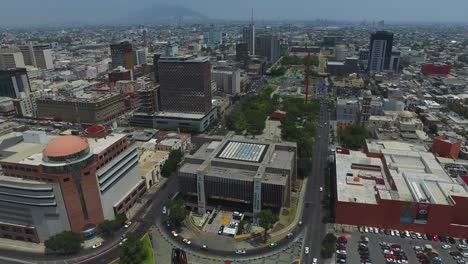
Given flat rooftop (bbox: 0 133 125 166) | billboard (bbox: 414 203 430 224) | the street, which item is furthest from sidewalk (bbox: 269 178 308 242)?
flat rooftop (bbox: 0 133 125 166)

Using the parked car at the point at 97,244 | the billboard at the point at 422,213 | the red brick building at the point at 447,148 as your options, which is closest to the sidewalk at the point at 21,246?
the parked car at the point at 97,244

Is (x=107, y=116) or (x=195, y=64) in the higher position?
(x=195, y=64)

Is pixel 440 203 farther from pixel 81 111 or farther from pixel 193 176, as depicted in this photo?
pixel 81 111

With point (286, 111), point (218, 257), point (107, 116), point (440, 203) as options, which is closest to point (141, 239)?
point (218, 257)

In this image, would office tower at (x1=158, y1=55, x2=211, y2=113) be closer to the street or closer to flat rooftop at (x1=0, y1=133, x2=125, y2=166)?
the street

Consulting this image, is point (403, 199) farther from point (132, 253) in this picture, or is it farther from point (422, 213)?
point (132, 253)
